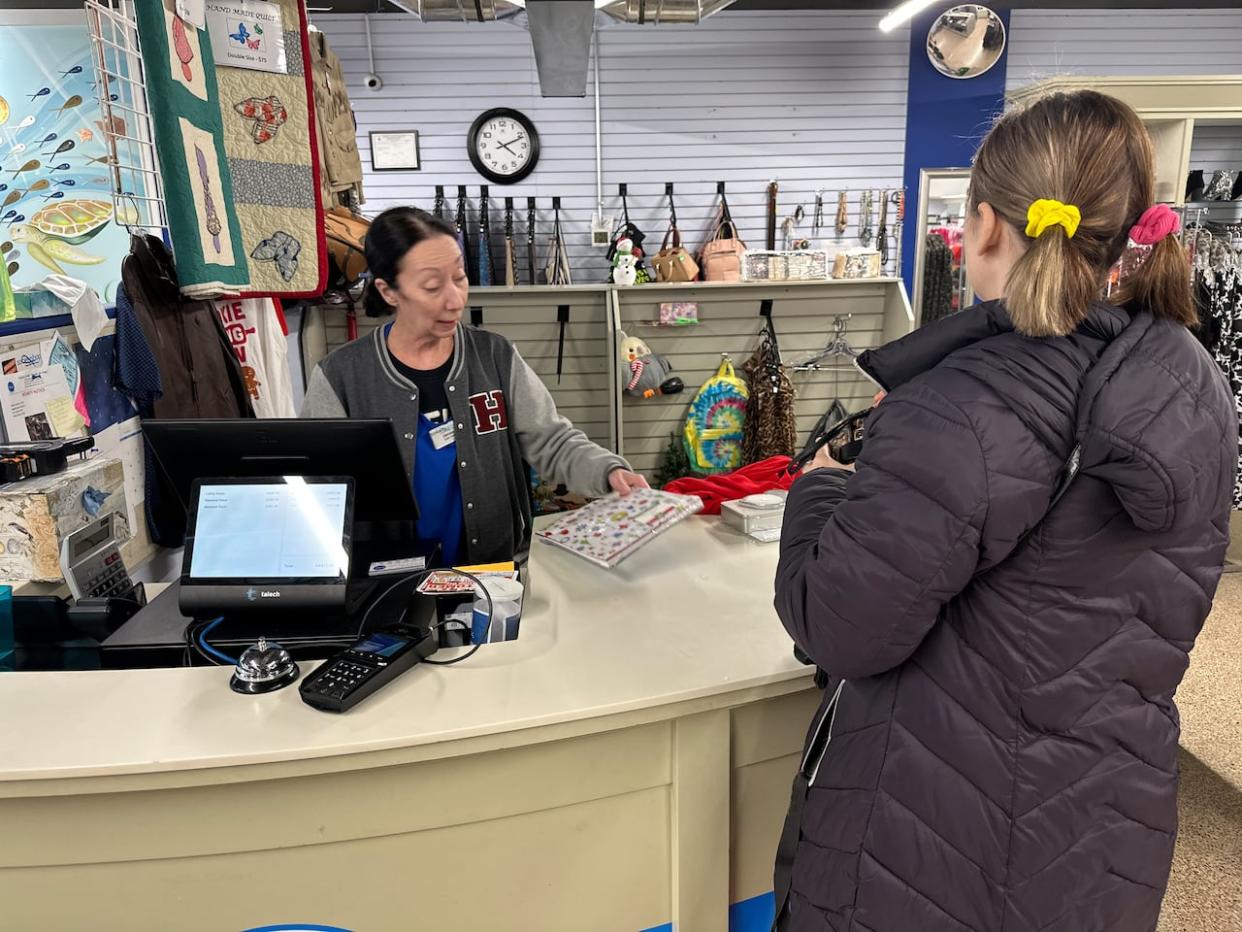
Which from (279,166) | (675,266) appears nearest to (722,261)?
(675,266)

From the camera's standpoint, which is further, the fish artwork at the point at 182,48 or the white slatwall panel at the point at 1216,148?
the white slatwall panel at the point at 1216,148

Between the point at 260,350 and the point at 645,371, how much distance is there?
2.10 meters

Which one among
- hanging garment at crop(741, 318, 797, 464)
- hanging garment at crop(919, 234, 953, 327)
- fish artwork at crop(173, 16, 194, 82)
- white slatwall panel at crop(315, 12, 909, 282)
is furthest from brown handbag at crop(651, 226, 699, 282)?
fish artwork at crop(173, 16, 194, 82)

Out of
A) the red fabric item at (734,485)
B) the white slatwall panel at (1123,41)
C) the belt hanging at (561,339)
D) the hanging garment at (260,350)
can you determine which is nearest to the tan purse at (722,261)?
the belt hanging at (561,339)

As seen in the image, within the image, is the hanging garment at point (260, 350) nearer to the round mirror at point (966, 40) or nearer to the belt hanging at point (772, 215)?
the belt hanging at point (772, 215)

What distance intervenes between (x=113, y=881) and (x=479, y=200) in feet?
18.2

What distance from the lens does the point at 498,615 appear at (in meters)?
1.61

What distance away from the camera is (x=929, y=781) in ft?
3.48

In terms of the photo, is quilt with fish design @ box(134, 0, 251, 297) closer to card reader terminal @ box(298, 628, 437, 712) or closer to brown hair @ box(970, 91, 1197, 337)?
card reader terminal @ box(298, 628, 437, 712)

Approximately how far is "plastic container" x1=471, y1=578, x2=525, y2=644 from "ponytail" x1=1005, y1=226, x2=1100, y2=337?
1023 millimetres

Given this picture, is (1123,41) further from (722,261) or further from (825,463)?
(825,463)

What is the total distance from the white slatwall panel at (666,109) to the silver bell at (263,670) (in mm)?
5127

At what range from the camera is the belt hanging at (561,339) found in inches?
184

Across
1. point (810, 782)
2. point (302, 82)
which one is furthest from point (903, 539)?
point (302, 82)
